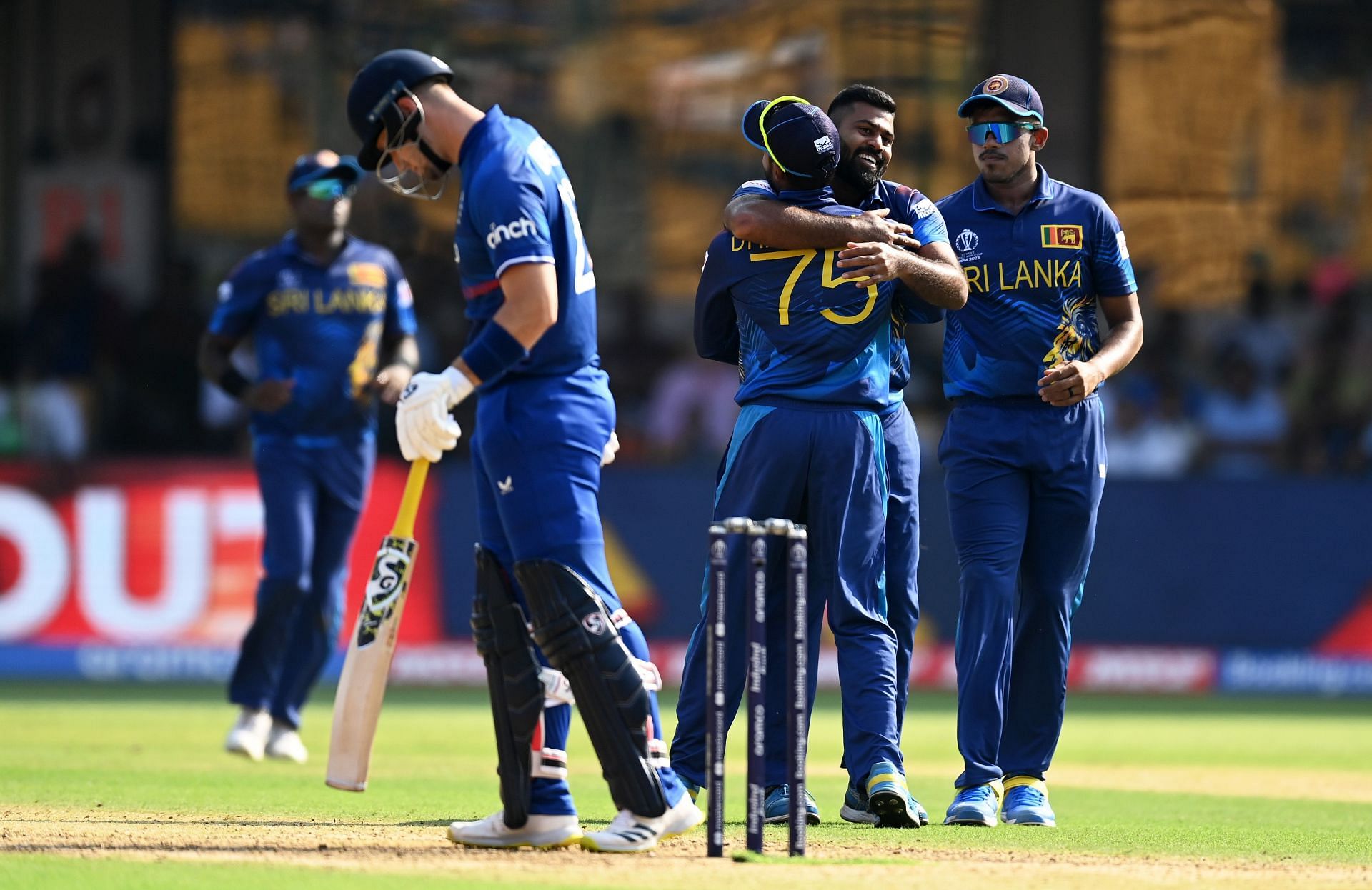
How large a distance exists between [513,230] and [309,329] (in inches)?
160

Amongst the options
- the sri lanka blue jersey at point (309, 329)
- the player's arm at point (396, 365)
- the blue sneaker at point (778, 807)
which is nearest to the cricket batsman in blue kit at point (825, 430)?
the blue sneaker at point (778, 807)

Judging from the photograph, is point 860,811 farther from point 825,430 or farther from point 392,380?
point 392,380

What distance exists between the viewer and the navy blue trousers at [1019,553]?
21.5 ft

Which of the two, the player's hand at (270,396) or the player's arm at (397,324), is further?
the player's arm at (397,324)

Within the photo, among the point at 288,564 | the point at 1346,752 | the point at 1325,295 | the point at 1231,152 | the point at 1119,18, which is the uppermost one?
the point at 1119,18

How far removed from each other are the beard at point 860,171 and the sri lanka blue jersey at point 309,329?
11.4 ft

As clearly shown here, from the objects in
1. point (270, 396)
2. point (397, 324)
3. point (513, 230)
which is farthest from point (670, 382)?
point (513, 230)

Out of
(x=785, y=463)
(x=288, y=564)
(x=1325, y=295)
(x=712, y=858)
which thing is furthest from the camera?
(x=1325, y=295)

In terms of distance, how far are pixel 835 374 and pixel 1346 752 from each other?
202 inches

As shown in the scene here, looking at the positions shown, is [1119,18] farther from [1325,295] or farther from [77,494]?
[77,494]

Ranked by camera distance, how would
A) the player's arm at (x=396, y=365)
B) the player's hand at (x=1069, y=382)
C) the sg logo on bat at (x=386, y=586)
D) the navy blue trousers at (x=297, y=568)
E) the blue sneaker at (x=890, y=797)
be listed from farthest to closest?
the navy blue trousers at (x=297, y=568)
the player's arm at (x=396, y=365)
the player's hand at (x=1069, y=382)
the blue sneaker at (x=890, y=797)
the sg logo on bat at (x=386, y=586)

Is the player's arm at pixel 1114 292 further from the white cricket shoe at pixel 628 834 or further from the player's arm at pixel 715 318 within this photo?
the white cricket shoe at pixel 628 834

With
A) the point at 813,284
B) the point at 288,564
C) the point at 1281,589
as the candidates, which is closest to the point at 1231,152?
the point at 1281,589

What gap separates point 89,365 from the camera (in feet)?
50.2
